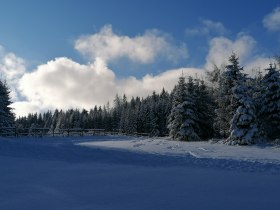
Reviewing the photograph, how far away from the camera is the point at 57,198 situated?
443 inches

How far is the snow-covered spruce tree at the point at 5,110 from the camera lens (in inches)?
2032

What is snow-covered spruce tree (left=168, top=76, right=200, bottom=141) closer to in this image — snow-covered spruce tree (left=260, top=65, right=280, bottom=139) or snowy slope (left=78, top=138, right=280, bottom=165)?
snow-covered spruce tree (left=260, top=65, right=280, bottom=139)

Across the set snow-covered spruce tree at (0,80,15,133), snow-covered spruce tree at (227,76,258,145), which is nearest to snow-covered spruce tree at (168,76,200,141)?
snow-covered spruce tree at (227,76,258,145)

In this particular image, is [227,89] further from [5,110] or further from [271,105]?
[5,110]

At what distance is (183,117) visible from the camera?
159ft

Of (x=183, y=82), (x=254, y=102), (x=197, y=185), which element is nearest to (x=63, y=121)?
(x=183, y=82)

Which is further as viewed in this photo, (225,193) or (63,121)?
(63,121)

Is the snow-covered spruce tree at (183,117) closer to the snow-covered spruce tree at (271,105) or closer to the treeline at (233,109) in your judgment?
the treeline at (233,109)

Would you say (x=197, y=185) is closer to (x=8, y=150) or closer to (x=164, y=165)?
(x=164, y=165)

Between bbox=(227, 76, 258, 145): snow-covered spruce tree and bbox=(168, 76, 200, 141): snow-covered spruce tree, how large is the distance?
9332 millimetres

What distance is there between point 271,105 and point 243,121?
3800 mm

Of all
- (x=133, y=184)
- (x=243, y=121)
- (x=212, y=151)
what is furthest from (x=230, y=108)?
(x=133, y=184)

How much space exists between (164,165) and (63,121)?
149208 mm

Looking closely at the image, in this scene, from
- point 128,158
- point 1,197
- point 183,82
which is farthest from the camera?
point 183,82
